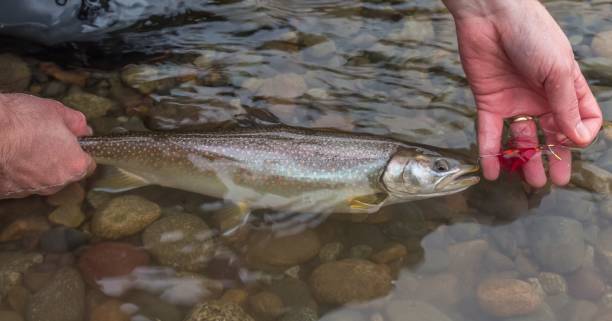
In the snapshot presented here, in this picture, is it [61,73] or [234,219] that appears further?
[61,73]

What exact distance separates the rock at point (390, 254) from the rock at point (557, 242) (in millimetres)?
1062

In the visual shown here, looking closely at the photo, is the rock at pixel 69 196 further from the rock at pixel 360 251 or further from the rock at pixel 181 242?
the rock at pixel 360 251

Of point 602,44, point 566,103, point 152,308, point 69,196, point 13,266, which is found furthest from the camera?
point 602,44

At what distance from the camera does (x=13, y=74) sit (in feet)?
17.6

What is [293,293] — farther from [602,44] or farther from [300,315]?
[602,44]

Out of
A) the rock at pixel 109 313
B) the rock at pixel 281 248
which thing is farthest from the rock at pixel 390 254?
the rock at pixel 109 313

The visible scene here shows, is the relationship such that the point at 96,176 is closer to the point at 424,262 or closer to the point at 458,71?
the point at 424,262

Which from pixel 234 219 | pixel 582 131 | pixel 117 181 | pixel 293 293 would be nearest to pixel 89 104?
pixel 117 181

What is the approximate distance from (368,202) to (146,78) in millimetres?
2544

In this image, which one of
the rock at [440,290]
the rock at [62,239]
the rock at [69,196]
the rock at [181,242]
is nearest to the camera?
the rock at [440,290]

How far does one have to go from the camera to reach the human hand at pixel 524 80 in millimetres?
3895

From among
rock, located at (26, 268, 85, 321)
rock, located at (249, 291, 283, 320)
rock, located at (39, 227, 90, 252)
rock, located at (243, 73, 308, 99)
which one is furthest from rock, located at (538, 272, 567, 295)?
rock, located at (39, 227, 90, 252)

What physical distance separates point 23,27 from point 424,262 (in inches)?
168

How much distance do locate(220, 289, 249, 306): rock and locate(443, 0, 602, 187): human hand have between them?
2176 millimetres
